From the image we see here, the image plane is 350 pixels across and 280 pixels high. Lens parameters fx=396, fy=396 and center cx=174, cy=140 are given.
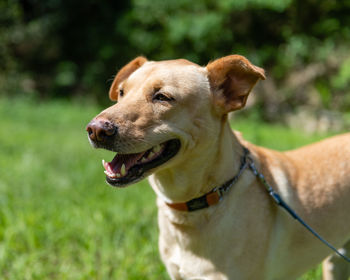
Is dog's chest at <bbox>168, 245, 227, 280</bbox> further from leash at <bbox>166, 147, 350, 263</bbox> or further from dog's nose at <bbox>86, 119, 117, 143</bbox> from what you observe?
dog's nose at <bbox>86, 119, 117, 143</bbox>

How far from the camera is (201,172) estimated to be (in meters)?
2.34

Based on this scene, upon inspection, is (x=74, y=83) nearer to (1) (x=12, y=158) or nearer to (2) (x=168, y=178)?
(1) (x=12, y=158)

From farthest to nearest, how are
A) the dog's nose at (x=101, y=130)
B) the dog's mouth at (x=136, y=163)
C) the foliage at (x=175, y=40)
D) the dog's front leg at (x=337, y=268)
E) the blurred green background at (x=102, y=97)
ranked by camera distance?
1. the foliage at (x=175, y=40)
2. the blurred green background at (x=102, y=97)
3. the dog's front leg at (x=337, y=268)
4. the dog's mouth at (x=136, y=163)
5. the dog's nose at (x=101, y=130)

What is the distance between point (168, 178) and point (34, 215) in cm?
212

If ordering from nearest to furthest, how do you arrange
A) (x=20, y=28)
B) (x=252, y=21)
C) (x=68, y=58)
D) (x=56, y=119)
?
(x=56, y=119)
(x=252, y=21)
(x=20, y=28)
(x=68, y=58)

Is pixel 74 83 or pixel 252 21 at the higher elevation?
pixel 252 21

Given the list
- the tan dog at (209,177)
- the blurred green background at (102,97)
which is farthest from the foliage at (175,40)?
the tan dog at (209,177)

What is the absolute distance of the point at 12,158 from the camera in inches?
242

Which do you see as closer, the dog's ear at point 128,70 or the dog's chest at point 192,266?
the dog's chest at point 192,266

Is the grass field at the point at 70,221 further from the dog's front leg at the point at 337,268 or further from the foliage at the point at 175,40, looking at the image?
the foliage at the point at 175,40

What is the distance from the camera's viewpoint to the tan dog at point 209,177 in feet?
7.26

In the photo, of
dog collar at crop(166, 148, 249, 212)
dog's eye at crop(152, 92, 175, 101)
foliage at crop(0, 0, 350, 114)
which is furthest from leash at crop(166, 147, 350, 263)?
foliage at crop(0, 0, 350, 114)

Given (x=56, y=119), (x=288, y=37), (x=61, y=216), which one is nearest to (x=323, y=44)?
(x=288, y=37)

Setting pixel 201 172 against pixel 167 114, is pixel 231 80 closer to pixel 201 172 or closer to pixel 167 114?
pixel 167 114
